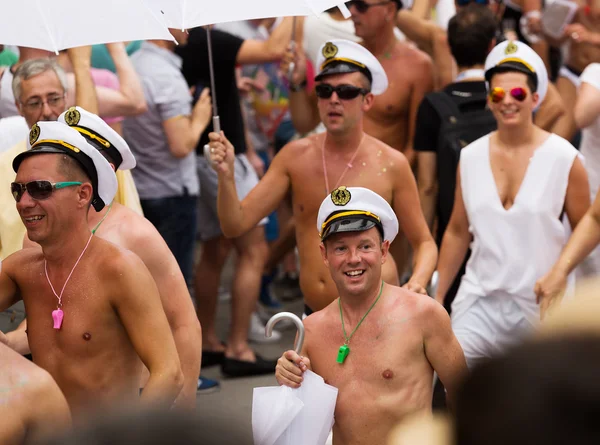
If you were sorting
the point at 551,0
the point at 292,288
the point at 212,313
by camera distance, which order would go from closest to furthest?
the point at 212,313
the point at 551,0
the point at 292,288

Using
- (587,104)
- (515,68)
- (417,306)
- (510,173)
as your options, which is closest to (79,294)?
(417,306)

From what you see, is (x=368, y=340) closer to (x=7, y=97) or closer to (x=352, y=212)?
(x=352, y=212)

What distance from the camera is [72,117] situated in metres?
4.61

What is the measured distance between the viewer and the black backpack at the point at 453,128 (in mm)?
6324

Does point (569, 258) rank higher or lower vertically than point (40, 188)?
lower

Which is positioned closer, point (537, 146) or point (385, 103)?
point (537, 146)

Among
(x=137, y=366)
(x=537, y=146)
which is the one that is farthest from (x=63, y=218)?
(x=537, y=146)

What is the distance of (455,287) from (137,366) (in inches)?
104

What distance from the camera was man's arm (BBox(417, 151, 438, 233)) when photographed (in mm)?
6617

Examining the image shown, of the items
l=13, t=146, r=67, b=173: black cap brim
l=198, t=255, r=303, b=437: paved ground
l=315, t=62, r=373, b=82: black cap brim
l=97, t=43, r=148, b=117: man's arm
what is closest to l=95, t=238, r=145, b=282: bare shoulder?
l=13, t=146, r=67, b=173: black cap brim

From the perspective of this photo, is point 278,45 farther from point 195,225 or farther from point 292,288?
point 292,288

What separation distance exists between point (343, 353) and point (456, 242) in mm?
1785

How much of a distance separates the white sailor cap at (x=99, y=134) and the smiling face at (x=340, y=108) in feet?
3.91

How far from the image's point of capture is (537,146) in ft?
18.7
